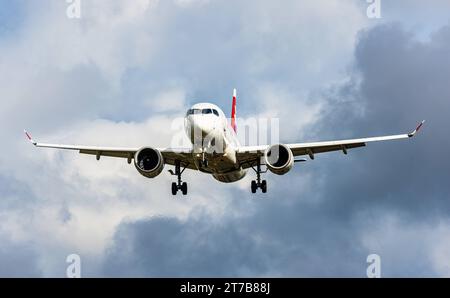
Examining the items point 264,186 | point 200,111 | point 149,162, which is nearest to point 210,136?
point 200,111

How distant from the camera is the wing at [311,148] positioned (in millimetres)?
83438

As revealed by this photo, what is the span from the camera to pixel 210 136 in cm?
7862

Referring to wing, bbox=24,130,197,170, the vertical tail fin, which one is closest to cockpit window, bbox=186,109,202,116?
wing, bbox=24,130,197,170

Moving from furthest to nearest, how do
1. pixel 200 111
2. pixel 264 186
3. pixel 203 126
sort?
1. pixel 264 186
2. pixel 200 111
3. pixel 203 126

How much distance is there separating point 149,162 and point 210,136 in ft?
17.8

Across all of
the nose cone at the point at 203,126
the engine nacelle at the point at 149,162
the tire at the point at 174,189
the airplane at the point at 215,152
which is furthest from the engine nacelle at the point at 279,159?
the tire at the point at 174,189

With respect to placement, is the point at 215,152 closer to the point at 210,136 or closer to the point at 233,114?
the point at 210,136

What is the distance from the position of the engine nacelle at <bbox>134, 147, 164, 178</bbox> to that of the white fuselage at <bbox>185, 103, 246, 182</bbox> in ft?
8.05

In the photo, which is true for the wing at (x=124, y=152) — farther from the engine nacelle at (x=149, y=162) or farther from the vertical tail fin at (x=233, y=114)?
the vertical tail fin at (x=233, y=114)

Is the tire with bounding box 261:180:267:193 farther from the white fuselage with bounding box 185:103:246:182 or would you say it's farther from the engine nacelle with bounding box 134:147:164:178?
the engine nacelle with bounding box 134:147:164:178

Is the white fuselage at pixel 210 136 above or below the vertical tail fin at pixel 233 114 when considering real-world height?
below

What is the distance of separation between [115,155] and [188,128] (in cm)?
999
